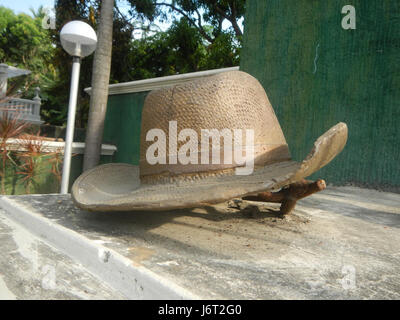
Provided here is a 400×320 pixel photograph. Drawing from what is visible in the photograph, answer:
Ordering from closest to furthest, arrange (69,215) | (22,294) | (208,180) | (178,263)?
(22,294) → (178,263) → (208,180) → (69,215)

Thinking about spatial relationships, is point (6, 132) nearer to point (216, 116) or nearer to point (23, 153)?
point (23, 153)

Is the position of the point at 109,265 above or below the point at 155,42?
below

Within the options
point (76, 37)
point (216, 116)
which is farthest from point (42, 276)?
point (76, 37)

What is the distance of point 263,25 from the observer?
536cm

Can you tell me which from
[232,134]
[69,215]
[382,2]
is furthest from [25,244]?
[382,2]

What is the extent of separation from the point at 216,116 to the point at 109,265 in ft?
2.93

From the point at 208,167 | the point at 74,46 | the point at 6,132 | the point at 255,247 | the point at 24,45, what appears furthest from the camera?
the point at 24,45

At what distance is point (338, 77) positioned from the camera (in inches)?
169

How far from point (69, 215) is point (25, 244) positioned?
1.25ft

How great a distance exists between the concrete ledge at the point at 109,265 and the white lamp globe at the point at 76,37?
8.35 feet

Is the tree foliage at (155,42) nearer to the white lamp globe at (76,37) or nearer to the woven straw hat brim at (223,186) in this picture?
the white lamp globe at (76,37)

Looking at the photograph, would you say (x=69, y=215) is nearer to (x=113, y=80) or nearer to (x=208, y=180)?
(x=208, y=180)

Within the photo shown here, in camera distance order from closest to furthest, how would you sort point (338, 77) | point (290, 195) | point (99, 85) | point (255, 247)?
point (255, 247)
point (290, 195)
point (338, 77)
point (99, 85)

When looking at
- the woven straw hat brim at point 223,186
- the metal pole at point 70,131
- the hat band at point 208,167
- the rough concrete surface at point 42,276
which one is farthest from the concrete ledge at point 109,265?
the metal pole at point 70,131
